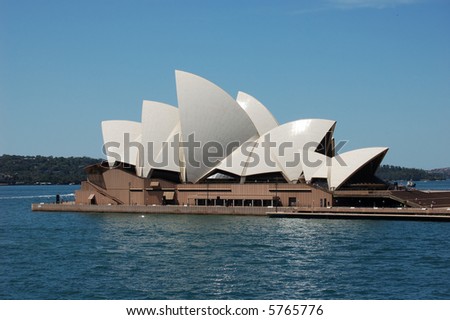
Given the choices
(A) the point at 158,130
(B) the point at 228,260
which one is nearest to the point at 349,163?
(A) the point at 158,130

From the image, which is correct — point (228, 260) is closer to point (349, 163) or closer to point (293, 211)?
point (293, 211)

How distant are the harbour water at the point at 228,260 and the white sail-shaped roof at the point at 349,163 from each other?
6394 millimetres

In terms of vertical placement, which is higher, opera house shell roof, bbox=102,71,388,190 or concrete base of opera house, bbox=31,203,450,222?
opera house shell roof, bbox=102,71,388,190

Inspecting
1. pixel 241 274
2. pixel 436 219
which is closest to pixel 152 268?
pixel 241 274

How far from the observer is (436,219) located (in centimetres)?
4816

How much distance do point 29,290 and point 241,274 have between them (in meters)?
8.06

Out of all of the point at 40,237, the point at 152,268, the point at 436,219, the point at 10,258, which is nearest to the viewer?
the point at 152,268

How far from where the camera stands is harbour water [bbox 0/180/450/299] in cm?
2430

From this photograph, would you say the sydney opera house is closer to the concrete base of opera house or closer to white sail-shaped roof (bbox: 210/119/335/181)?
white sail-shaped roof (bbox: 210/119/335/181)

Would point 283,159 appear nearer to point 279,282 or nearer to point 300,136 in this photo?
point 300,136

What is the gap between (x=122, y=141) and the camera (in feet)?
206

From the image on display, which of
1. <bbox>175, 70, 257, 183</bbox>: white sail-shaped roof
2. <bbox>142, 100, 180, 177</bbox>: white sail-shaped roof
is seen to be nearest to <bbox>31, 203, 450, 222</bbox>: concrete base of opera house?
<bbox>142, 100, 180, 177</bbox>: white sail-shaped roof

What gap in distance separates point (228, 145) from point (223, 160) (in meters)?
1.45

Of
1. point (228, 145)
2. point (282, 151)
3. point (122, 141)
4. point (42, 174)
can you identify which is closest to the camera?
point (282, 151)
